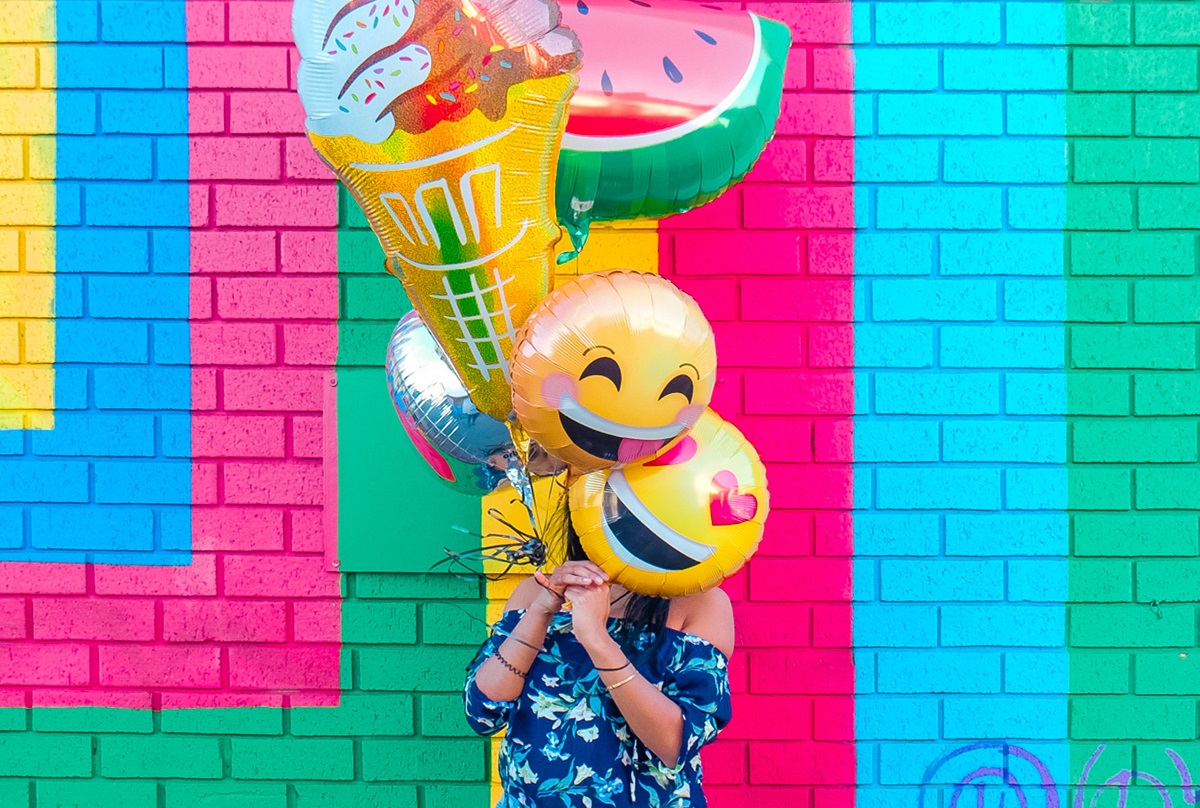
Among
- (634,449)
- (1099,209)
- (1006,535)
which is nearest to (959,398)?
(1006,535)

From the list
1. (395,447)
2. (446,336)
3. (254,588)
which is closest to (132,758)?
(254,588)

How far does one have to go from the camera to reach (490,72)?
1331mm

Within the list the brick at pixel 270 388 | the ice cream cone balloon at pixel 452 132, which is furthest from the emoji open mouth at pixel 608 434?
the brick at pixel 270 388

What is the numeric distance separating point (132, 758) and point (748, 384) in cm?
188

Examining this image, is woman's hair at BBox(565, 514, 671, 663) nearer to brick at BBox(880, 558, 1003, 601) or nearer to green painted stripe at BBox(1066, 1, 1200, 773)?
brick at BBox(880, 558, 1003, 601)

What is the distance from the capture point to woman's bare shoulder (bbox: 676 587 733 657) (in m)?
1.61

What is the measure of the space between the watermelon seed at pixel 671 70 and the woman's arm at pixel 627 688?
2.76ft

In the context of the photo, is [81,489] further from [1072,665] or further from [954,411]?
[1072,665]

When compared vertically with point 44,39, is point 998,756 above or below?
below

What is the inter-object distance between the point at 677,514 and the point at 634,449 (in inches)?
4.8

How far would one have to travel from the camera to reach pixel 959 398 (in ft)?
7.72

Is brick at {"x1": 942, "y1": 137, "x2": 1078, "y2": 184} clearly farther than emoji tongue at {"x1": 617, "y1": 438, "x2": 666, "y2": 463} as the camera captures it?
Yes

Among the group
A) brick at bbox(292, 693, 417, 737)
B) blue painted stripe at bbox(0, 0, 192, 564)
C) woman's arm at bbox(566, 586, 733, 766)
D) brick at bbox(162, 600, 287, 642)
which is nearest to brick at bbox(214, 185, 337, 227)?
blue painted stripe at bbox(0, 0, 192, 564)

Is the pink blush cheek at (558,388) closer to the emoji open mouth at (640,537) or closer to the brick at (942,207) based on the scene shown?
the emoji open mouth at (640,537)
